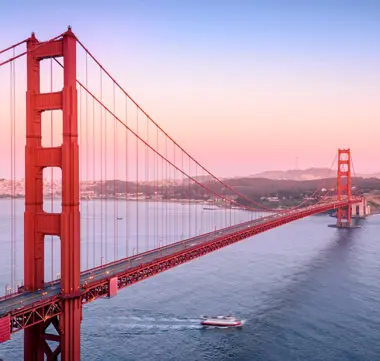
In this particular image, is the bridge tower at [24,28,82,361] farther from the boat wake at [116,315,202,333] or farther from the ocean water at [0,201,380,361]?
the boat wake at [116,315,202,333]

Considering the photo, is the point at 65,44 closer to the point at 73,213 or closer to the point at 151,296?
the point at 73,213

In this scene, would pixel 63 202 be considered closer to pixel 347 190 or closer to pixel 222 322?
pixel 222 322

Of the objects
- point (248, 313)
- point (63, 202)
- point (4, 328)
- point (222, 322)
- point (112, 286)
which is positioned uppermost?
point (63, 202)

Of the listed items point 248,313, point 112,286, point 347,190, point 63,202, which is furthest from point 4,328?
point 347,190

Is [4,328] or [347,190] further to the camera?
[347,190]

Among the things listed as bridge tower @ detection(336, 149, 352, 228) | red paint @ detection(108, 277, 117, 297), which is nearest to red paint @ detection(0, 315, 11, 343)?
red paint @ detection(108, 277, 117, 297)

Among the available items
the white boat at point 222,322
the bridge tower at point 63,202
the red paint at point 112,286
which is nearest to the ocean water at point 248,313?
the white boat at point 222,322

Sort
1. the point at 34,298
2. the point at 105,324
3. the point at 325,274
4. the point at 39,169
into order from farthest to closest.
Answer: the point at 325,274, the point at 105,324, the point at 39,169, the point at 34,298

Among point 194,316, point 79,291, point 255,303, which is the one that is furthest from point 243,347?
point 79,291
